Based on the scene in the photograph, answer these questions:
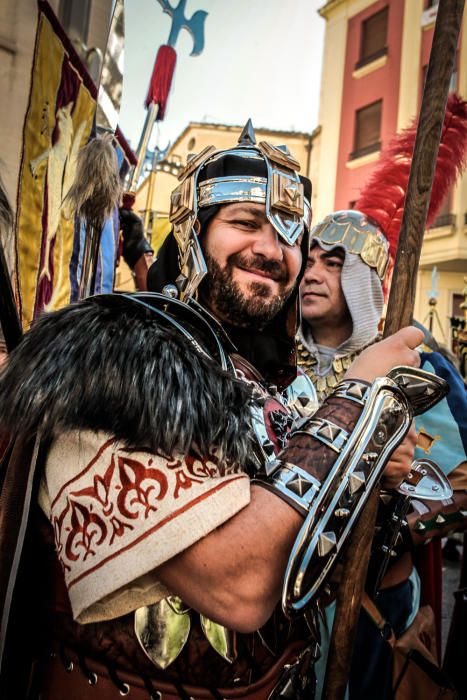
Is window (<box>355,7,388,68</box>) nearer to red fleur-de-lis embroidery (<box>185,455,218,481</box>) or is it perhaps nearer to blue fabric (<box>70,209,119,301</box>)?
blue fabric (<box>70,209,119,301</box>)

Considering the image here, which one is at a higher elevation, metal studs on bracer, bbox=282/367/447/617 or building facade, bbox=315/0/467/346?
building facade, bbox=315/0/467/346

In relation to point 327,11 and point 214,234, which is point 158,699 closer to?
point 214,234

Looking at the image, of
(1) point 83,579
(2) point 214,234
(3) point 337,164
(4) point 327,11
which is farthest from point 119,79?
(4) point 327,11

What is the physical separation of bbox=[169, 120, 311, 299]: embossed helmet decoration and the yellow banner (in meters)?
1.04

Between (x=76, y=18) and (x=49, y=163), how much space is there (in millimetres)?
1940

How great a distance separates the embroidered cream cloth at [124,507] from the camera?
0.86 metres

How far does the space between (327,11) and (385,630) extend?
68.2 feet

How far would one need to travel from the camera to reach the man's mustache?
1.45m

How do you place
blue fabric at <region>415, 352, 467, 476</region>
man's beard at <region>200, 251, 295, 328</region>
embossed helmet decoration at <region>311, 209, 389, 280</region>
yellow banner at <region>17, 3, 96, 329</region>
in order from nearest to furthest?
man's beard at <region>200, 251, 295, 328</region> → blue fabric at <region>415, 352, 467, 476</region> → yellow banner at <region>17, 3, 96, 329</region> → embossed helmet decoration at <region>311, 209, 389, 280</region>

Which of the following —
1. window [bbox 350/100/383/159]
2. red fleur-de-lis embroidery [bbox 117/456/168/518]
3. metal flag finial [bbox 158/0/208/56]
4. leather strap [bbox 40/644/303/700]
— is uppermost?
window [bbox 350/100/383/159]

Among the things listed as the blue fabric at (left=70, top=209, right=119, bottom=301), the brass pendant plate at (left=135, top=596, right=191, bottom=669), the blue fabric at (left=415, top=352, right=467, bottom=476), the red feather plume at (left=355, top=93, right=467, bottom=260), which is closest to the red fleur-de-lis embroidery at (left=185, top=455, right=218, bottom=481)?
the brass pendant plate at (left=135, top=596, right=191, bottom=669)

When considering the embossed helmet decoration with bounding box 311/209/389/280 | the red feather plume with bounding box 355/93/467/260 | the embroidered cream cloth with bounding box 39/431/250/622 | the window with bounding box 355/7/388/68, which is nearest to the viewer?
the embroidered cream cloth with bounding box 39/431/250/622

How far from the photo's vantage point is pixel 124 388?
91cm

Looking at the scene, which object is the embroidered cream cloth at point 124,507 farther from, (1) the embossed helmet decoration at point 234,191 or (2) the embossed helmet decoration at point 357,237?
(2) the embossed helmet decoration at point 357,237
